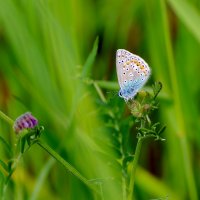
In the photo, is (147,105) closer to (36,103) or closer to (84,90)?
(84,90)

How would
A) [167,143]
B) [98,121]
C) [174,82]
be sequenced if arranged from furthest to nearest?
[167,143] → [174,82] → [98,121]

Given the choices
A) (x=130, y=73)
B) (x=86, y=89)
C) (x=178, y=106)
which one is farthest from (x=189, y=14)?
(x=130, y=73)

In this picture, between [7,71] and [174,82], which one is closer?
[174,82]

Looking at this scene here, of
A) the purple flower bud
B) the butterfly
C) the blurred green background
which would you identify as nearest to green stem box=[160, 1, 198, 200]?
the blurred green background

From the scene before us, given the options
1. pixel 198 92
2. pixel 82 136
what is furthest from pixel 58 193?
pixel 198 92

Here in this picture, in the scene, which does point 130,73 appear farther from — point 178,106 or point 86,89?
point 178,106
